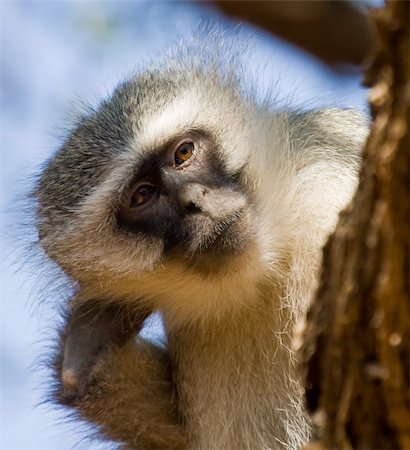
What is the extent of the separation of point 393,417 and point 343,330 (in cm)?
16

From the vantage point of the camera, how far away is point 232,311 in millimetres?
3117

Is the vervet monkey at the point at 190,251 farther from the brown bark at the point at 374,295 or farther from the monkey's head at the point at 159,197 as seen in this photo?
the brown bark at the point at 374,295

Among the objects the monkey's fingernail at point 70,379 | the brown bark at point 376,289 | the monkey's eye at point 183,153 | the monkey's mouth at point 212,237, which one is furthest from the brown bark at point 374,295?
the monkey's fingernail at point 70,379

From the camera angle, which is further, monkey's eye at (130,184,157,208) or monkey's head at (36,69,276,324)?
monkey's eye at (130,184,157,208)

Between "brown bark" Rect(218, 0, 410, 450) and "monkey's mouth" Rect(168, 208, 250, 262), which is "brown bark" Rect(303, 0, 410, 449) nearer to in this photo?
"brown bark" Rect(218, 0, 410, 450)

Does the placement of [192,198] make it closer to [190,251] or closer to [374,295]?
[190,251]

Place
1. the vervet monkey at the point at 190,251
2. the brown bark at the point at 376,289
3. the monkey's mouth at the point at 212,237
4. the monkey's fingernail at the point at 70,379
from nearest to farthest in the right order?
the brown bark at the point at 376,289 < the monkey's mouth at the point at 212,237 < the vervet monkey at the point at 190,251 < the monkey's fingernail at the point at 70,379

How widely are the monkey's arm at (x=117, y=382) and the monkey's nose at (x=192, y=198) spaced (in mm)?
679

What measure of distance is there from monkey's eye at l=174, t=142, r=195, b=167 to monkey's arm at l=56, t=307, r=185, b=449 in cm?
66

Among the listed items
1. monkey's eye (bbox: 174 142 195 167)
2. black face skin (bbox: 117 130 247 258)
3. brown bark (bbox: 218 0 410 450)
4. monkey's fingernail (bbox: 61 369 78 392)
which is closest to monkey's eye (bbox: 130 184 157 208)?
black face skin (bbox: 117 130 247 258)

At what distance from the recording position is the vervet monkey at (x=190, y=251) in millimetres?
2934

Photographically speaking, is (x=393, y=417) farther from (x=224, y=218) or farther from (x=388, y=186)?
(x=224, y=218)

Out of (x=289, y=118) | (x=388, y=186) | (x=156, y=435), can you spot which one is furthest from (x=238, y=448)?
(x=388, y=186)

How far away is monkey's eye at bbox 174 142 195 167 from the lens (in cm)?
296
